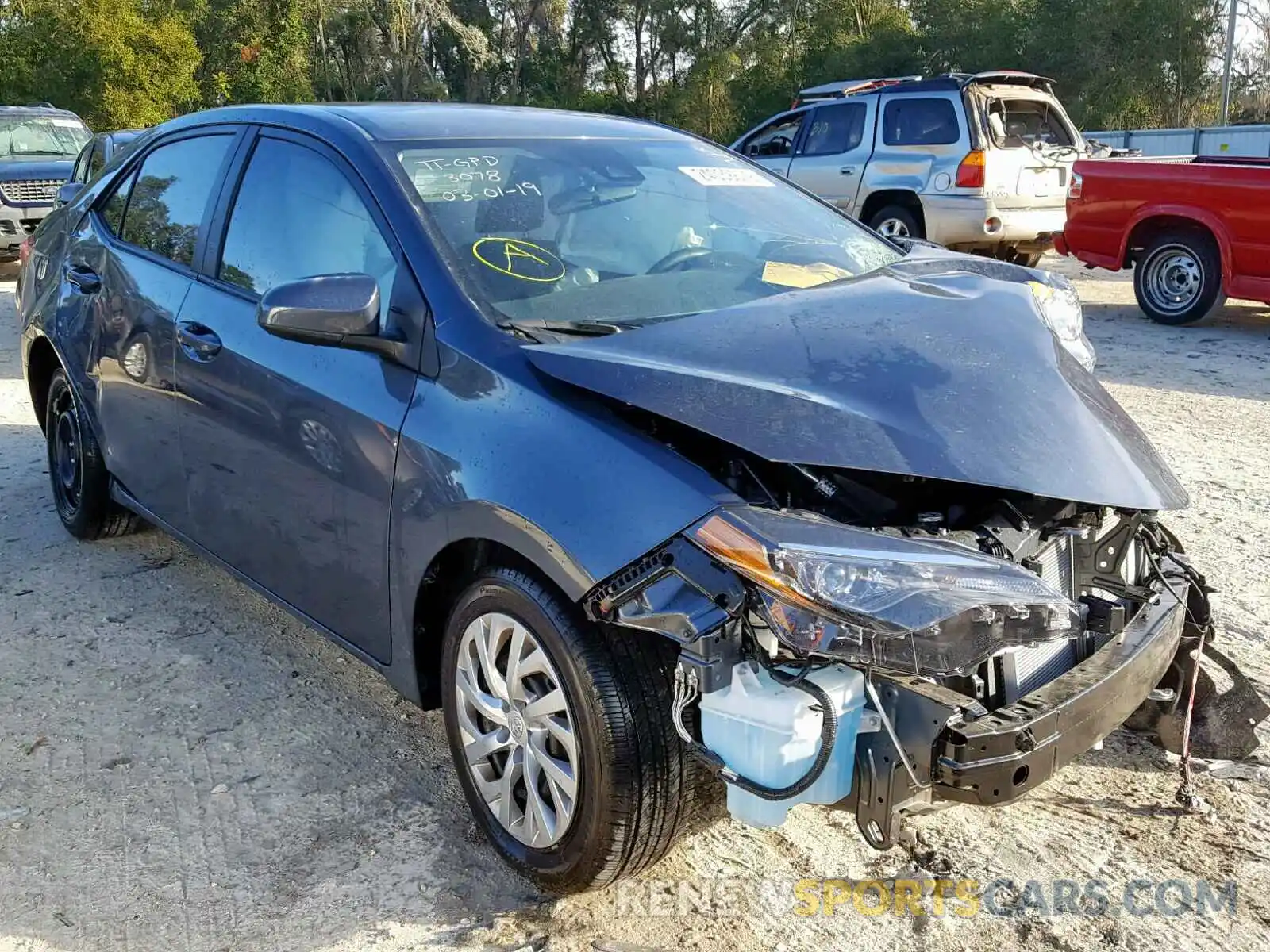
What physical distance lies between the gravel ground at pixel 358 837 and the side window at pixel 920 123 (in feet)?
25.3

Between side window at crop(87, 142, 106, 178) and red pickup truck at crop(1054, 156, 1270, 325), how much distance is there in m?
9.04

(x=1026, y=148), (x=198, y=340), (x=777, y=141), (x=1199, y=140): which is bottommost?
(x=198, y=340)

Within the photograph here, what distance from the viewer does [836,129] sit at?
12.2 metres

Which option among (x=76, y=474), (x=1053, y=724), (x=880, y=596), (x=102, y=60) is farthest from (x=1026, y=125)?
(x=102, y=60)

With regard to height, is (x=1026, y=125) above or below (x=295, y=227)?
above

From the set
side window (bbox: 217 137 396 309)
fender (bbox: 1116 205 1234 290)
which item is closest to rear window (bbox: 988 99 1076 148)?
fender (bbox: 1116 205 1234 290)

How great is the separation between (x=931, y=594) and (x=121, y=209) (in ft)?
12.1

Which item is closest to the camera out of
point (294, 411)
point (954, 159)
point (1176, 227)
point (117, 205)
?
point (294, 411)

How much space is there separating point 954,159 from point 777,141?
106 inches

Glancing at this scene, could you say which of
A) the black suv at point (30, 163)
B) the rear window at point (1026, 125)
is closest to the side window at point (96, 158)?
the black suv at point (30, 163)

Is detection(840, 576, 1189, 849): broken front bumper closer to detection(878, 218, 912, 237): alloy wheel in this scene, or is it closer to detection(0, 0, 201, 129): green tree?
detection(878, 218, 912, 237): alloy wheel

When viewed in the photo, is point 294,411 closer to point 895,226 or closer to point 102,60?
point 895,226

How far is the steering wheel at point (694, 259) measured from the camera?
321 cm

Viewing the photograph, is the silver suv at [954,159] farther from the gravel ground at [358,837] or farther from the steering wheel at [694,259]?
the steering wheel at [694,259]
